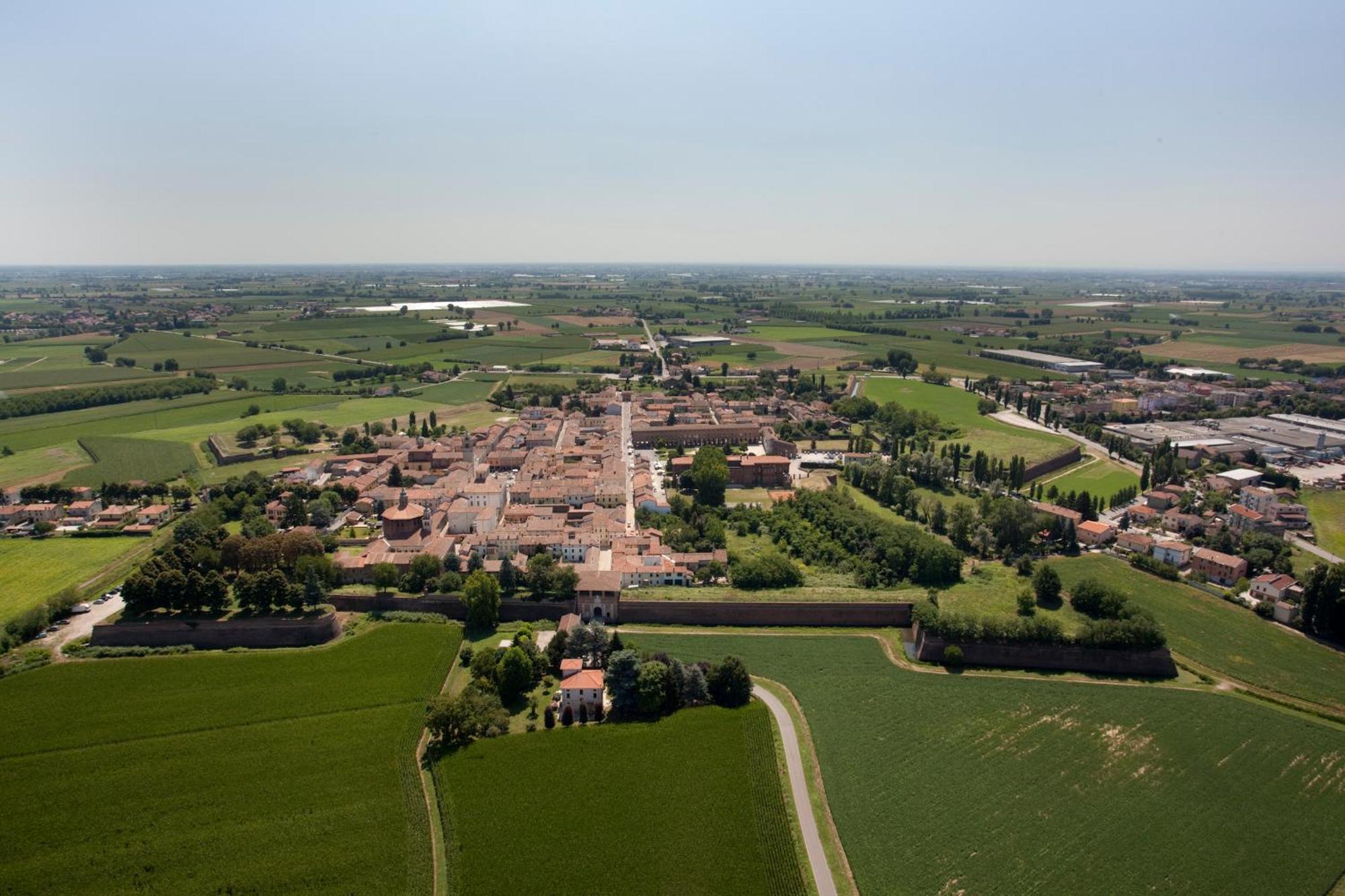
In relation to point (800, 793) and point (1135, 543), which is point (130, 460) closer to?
point (800, 793)

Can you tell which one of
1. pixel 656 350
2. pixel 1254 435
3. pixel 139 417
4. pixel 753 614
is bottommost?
pixel 753 614

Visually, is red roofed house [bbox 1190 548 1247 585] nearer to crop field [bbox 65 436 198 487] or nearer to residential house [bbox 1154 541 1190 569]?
residential house [bbox 1154 541 1190 569]

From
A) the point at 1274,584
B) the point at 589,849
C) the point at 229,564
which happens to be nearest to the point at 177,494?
the point at 229,564

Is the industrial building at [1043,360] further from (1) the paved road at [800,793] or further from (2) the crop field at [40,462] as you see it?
(2) the crop field at [40,462]

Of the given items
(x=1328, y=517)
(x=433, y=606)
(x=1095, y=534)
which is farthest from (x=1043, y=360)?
(x=433, y=606)

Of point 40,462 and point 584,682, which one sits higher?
point 40,462
